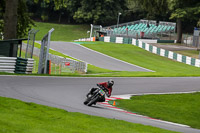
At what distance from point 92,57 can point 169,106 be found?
95.6 feet

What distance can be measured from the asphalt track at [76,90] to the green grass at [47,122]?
2164 mm

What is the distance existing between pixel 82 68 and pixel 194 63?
15.5 metres

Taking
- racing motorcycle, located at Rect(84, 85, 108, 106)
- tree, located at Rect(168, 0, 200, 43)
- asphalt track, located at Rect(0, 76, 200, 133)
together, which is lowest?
asphalt track, located at Rect(0, 76, 200, 133)

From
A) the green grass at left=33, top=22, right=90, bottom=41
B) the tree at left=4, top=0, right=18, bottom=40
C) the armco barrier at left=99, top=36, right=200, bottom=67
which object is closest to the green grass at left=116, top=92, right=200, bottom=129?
the tree at left=4, top=0, right=18, bottom=40

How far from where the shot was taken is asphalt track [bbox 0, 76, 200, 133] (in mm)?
13109

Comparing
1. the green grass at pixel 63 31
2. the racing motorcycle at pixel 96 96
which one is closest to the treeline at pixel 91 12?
the green grass at pixel 63 31

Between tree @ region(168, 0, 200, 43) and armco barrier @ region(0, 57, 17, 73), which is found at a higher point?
tree @ region(168, 0, 200, 43)

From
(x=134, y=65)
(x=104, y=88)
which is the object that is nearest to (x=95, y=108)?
(x=104, y=88)

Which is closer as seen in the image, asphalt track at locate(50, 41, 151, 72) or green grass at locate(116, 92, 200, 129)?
green grass at locate(116, 92, 200, 129)

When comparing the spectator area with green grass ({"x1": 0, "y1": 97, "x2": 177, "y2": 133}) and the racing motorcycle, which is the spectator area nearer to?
the racing motorcycle

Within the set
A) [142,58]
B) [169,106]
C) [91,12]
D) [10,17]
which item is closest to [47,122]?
[169,106]

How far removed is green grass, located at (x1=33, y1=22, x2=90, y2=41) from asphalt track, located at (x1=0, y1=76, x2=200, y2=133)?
50082 millimetres

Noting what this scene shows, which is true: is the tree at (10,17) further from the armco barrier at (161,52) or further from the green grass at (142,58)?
the armco barrier at (161,52)

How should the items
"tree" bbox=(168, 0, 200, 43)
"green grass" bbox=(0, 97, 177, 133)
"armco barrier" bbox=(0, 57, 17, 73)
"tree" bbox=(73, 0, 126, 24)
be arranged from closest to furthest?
"green grass" bbox=(0, 97, 177, 133)
"armco barrier" bbox=(0, 57, 17, 73)
"tree" bbox=(168, 0, 200, 43)
"tree" bbox=(73, 0, 126, 24)
